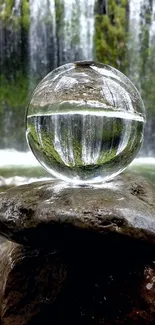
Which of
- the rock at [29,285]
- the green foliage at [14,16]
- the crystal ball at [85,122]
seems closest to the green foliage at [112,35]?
the green foliage at [14,16]

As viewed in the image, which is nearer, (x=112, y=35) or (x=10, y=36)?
(x=10, y=36)

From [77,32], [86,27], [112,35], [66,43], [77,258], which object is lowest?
[77,258]

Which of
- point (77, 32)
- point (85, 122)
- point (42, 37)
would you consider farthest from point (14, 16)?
point (85, 122)

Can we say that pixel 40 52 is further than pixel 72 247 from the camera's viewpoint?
Yes

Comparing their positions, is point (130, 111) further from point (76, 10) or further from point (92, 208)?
point (76, 10)

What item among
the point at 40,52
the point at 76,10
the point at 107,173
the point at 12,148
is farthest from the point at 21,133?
the point at 107,173

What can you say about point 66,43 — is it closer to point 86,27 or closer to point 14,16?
point 86,27
